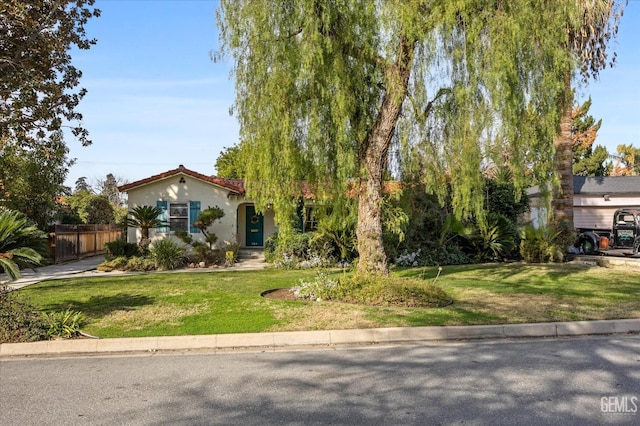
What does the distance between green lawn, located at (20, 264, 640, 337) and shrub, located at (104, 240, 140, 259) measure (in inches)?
156

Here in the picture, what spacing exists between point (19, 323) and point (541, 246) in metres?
16.7

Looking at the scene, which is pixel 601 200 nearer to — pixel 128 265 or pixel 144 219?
pixel 144 219

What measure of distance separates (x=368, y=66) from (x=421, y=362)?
22.9 ft

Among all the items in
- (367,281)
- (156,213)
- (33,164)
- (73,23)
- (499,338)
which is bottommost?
(499,338)

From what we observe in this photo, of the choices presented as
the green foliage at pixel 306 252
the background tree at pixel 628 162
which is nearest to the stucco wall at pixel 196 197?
the green foliage at pixel 306 252

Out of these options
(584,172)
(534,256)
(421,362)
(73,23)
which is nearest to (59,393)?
(421,362)

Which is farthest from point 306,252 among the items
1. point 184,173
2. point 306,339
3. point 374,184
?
→ point 306,339

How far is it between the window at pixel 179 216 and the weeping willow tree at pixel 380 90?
1160 cm

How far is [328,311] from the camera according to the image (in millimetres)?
9273

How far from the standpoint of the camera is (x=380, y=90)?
11.5 m

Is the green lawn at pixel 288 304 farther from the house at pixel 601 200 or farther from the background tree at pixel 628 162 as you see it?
the background tree at pixel 628 162

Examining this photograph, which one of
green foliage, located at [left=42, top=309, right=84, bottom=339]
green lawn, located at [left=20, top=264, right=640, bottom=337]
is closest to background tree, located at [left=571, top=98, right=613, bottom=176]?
green lawn, located at [left=20, top=264, right=640, bottom=337]

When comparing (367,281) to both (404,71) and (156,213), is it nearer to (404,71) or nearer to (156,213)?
(404,71)

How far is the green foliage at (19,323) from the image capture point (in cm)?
771
